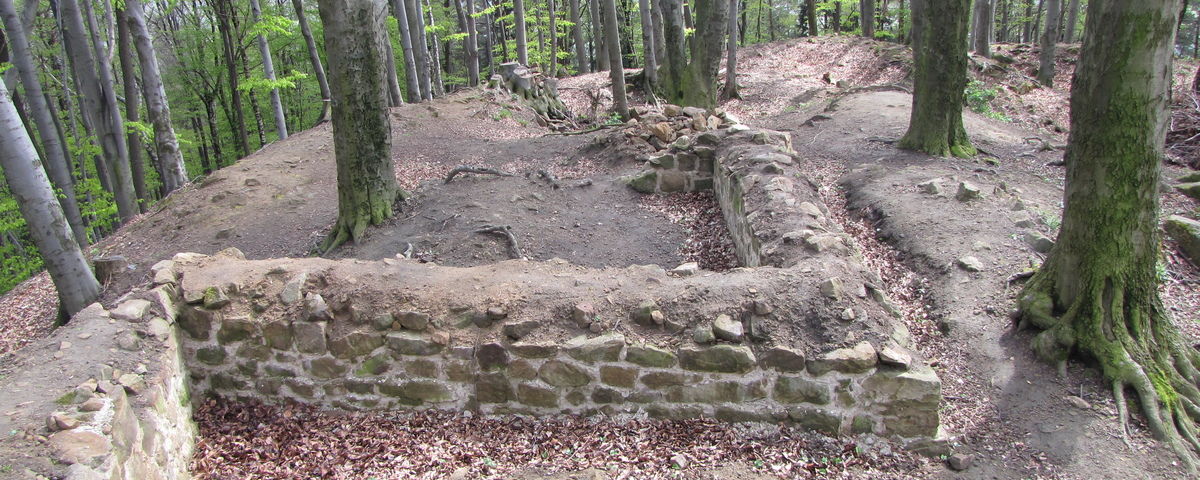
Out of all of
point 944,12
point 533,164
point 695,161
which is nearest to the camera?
point 944,12

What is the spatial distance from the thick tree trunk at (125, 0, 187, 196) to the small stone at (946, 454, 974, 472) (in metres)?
13.0

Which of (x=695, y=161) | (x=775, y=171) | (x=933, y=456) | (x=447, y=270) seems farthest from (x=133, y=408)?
(x=695, y=161)

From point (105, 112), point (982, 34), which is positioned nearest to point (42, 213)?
point (105, 112)

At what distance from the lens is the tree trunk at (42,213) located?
19.8 ft

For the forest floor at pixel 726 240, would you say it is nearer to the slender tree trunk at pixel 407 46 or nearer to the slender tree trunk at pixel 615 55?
the slender tree trunk at pixel 407 46

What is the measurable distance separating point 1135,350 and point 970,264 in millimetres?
1690

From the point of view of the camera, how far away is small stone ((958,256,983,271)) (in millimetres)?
5754

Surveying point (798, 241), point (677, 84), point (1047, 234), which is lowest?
point (1047, 234)

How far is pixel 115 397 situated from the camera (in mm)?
3547

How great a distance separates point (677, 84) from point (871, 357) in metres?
11.1

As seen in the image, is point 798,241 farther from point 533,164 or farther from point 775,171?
point 533,164

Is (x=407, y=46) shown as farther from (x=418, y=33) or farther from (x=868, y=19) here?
(x=868, y=19)

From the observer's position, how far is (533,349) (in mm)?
4156

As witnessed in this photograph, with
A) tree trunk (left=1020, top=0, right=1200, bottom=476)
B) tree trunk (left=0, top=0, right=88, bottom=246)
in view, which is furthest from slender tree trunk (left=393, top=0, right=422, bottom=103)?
tree trunk (left=1020, top=0, right=1200, bottom=476)
